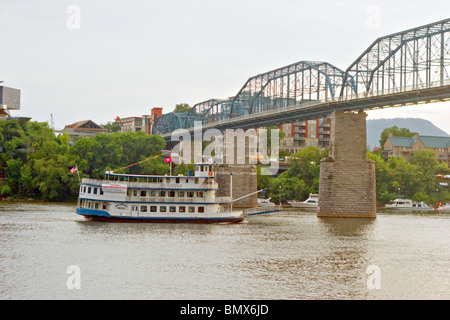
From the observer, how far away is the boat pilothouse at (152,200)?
227 feet

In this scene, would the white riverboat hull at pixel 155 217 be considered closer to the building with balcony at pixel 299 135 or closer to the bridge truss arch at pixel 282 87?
the bridge truss arch at pixel 282 87

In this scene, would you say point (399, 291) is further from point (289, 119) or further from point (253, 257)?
point (289, 119)

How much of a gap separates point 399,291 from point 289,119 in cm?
7897

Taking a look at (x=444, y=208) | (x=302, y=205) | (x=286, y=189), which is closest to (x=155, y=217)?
(x=302, y=205)

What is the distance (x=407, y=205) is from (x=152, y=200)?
72897 millimetres

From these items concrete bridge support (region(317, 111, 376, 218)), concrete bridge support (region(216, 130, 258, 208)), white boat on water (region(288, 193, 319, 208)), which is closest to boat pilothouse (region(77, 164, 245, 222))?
concrete bridge support (region(317, 111, 376, 218))

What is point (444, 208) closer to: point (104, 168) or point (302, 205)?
point (302, 205)

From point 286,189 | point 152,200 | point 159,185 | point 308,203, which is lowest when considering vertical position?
point 308,203

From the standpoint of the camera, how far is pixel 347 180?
89250mm

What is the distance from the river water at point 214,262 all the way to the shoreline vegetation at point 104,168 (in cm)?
5385

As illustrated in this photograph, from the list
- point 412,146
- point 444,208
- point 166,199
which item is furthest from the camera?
point 412,146

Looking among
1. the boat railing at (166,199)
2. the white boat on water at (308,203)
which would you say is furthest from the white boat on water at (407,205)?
the boat railing at (166,199)

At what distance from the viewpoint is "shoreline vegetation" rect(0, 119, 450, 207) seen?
122 m

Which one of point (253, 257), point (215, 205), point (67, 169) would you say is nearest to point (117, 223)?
point (215, 205)
